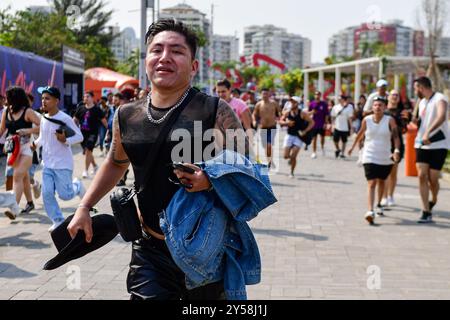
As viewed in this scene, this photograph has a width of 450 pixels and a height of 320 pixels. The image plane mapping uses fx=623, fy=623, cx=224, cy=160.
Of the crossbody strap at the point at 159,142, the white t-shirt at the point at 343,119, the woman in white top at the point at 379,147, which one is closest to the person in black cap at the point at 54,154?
the woman in white top at the point at 379,147

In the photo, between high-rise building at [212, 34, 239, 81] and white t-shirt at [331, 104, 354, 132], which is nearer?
white t-shirt at [331, 104, 354, 132]

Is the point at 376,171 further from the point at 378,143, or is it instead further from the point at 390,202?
the point at 390,202

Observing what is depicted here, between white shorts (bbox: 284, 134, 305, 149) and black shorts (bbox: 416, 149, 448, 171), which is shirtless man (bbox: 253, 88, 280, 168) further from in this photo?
black shorts (bbox: 416, 149, 448, 171)

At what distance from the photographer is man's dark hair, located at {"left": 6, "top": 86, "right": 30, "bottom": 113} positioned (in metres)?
7.86

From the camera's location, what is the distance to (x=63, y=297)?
4641mm

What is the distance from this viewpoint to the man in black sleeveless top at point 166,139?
8.90ft

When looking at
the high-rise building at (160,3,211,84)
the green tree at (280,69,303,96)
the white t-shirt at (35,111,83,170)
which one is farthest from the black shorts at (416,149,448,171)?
the green tree at (280,69,303,96)

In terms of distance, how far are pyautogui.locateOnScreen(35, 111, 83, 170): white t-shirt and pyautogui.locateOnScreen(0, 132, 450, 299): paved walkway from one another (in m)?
0.81

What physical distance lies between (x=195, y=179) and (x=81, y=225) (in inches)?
27.9

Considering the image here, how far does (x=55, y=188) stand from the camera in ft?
22.9

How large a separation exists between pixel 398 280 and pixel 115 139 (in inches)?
124

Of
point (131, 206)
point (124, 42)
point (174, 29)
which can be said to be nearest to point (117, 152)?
point (131, 206)
